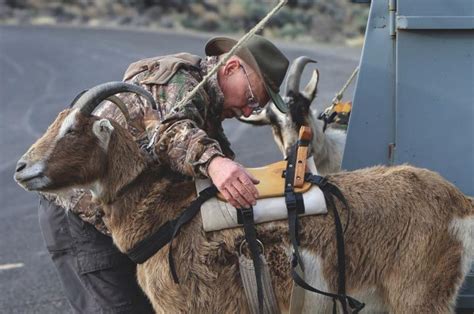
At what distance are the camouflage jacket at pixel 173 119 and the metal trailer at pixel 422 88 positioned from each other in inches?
36.7

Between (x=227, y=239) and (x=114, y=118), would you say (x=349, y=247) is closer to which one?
(x=227, y=239)

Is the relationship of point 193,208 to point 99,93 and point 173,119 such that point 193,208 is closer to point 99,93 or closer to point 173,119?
point 173,119

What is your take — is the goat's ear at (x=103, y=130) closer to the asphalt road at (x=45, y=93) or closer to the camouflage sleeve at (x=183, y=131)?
the camouflage sleeve at (x=183, y=131)

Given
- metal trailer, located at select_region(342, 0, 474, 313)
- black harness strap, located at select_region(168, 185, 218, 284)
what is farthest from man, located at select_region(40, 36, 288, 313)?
metal trailer, located at select_region(342, 0, 474, 313)

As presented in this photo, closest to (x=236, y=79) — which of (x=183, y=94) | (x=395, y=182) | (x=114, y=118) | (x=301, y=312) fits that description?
(x=183, y=94)

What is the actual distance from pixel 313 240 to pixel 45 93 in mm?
15578

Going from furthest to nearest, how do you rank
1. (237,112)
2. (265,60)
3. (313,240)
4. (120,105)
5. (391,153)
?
(391,153) → (237,112) → (265,60) → (120,105) → (313,240)

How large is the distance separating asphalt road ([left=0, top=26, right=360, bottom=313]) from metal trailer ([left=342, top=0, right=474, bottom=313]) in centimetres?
314

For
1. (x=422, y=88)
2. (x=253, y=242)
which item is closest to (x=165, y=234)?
(x=253, y=242)

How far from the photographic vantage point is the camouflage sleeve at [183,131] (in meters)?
3.63

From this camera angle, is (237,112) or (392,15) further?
(392,15)

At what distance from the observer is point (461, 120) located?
14.6ft

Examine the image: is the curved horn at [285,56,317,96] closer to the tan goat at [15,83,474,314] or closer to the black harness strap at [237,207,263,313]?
the tan goat at [15,83,474,314]

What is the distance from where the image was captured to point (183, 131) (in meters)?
3.71
